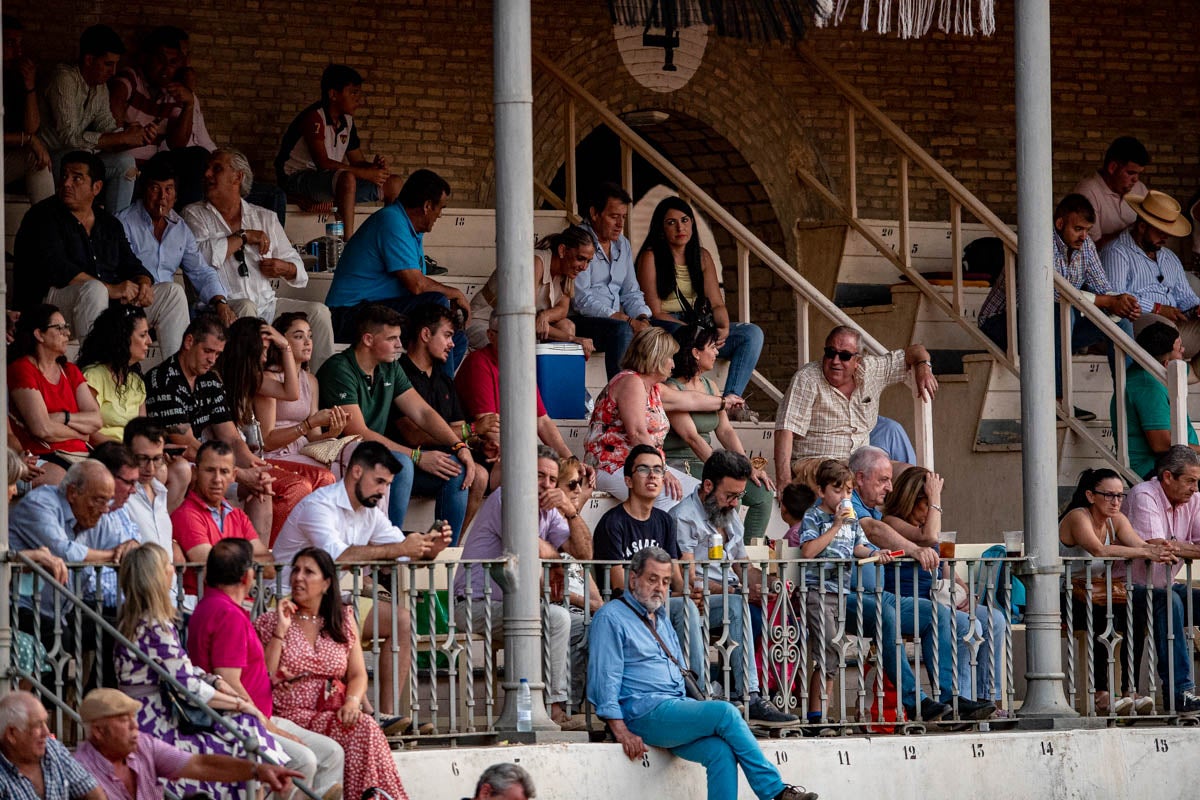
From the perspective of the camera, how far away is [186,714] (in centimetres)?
819

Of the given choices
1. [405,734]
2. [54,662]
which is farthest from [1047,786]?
[54,662]

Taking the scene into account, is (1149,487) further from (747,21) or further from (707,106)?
(707,106)

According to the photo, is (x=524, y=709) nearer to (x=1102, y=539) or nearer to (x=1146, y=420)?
(x=1102, y=539)

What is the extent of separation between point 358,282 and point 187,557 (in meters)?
3.71

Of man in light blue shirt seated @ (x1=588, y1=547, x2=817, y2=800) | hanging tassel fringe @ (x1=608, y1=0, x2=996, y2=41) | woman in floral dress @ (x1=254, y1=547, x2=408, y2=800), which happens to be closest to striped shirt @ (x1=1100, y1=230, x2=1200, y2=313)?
hanging tassel fringe @ (x1=608, y1=0, x2=996, y2=41)

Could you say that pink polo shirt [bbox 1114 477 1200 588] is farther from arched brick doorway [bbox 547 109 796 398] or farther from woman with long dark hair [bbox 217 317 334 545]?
arched brick doorway [bbox 547 109 796 398]

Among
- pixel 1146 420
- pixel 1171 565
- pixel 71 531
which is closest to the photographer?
pixel 71 531

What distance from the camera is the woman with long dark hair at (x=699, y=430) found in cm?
1200

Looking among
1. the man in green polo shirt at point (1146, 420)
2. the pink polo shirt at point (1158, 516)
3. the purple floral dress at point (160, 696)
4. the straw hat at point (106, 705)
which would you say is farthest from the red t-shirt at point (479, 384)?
the straw hat at point (106, 705)

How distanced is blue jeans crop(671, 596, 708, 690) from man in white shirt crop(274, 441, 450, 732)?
3.80ft

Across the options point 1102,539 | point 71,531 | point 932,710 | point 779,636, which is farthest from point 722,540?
point 71,531

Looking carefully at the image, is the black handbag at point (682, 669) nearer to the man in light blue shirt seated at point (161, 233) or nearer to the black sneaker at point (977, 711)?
the black sneaker at point (977, 711)

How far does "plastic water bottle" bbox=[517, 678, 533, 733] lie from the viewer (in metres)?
9.27

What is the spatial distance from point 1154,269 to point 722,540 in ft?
19.3
